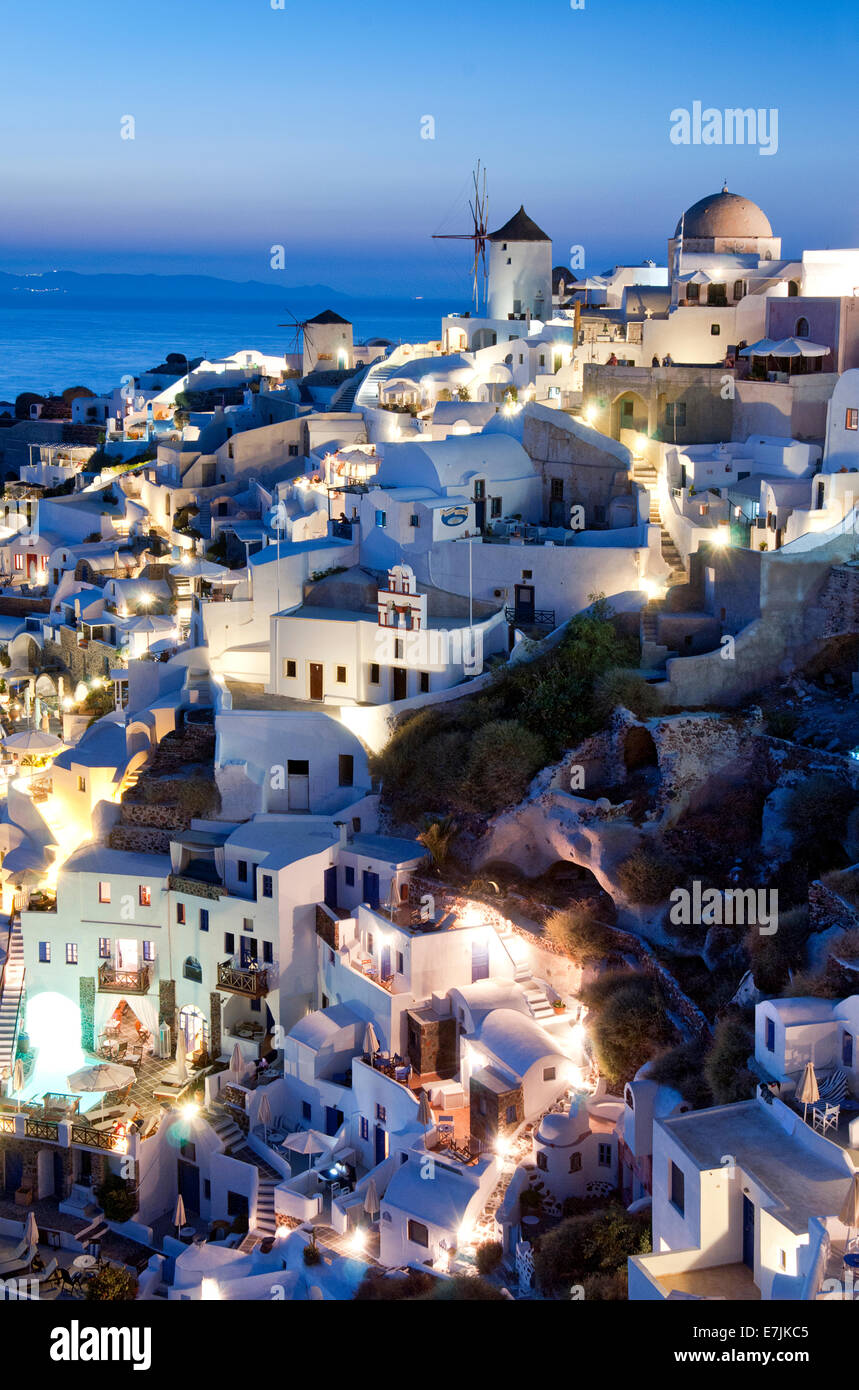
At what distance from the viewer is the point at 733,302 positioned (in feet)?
103

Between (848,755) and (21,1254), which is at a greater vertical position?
(848,755)

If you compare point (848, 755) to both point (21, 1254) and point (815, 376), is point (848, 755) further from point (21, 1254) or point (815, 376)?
point (21, 1254)

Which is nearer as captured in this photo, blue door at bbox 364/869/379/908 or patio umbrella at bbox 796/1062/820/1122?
patio umbrella at bbox 796/1062/820/1122

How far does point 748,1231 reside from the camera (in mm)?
13594

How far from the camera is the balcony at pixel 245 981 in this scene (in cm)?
2300

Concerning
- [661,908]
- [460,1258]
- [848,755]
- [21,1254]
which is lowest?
[21,1254]

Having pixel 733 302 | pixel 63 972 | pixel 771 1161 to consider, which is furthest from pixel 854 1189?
pixel 733 302

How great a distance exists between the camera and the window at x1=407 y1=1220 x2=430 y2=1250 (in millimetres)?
18078

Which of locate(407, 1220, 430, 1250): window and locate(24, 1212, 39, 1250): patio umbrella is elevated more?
locate(407, 1220, 430, 1250): window

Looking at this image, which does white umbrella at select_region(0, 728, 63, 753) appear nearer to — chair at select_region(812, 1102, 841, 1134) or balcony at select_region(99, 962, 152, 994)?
balcony at select_region(99, 962, 152, 994)

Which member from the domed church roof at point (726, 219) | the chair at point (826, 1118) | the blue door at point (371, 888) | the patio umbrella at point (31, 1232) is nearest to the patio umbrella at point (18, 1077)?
the patio umbrella at point (31, 1232)

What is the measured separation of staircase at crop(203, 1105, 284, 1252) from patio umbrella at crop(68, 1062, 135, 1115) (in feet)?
4.71

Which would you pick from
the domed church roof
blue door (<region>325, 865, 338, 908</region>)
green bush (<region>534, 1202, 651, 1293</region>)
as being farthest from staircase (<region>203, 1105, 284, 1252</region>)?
the domed church roof

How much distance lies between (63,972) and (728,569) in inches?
477
